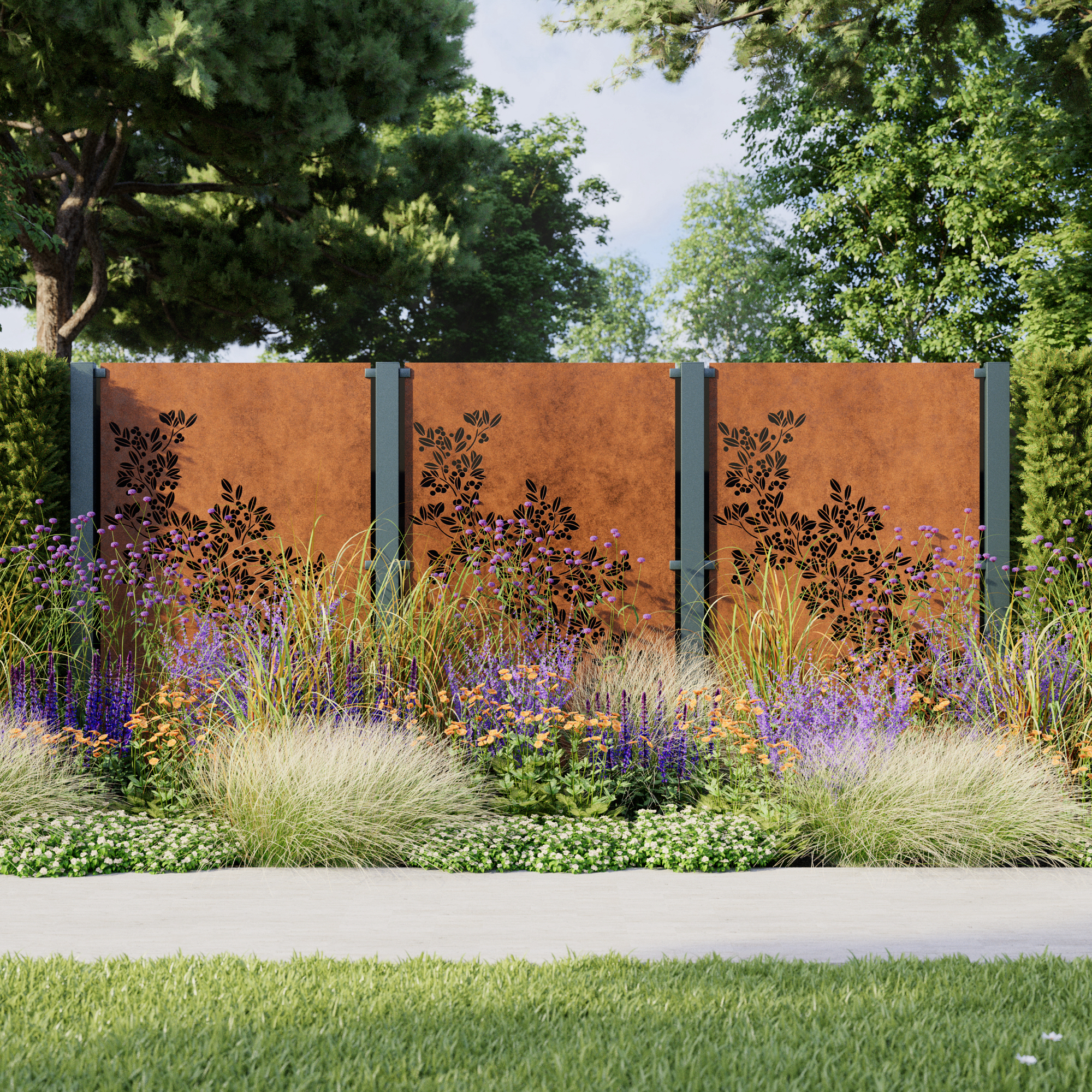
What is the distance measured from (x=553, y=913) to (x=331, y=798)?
1.24 meters

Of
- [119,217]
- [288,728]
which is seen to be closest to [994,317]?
[119,217]

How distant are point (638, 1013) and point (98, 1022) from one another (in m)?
1.38

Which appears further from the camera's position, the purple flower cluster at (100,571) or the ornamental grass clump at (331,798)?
the purple flower cluster at (100,571)

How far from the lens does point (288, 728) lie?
4727mm

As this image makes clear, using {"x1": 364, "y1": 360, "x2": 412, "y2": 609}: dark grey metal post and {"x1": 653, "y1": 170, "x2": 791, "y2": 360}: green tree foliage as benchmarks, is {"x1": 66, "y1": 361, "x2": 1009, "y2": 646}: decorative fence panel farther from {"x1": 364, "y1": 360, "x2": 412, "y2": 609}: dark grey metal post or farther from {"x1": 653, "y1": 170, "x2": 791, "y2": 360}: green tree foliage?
{"x1": 653, "y1": 170, "x2": 791, "y2": 360}: green tree foliage

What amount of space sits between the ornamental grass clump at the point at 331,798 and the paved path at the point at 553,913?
13cm

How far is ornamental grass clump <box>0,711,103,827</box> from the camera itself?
4.55 meters

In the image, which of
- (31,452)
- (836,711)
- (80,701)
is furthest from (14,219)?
(836,711)

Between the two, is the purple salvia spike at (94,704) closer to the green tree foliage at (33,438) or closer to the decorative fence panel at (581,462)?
the decorative fence panel at (581,462)

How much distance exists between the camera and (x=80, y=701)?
225 inches

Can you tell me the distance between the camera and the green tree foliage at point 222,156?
11.0 meters

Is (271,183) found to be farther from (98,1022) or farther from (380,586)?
(98,1022)

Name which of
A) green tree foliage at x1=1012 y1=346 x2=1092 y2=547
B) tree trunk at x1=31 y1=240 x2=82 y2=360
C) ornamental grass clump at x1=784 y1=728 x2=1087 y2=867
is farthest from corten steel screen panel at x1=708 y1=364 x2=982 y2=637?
tree trunk at x1=31 y1=240 x2=82 y2=360

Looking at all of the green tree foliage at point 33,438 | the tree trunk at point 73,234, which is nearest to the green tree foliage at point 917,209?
the tree trunk at point 73,234
